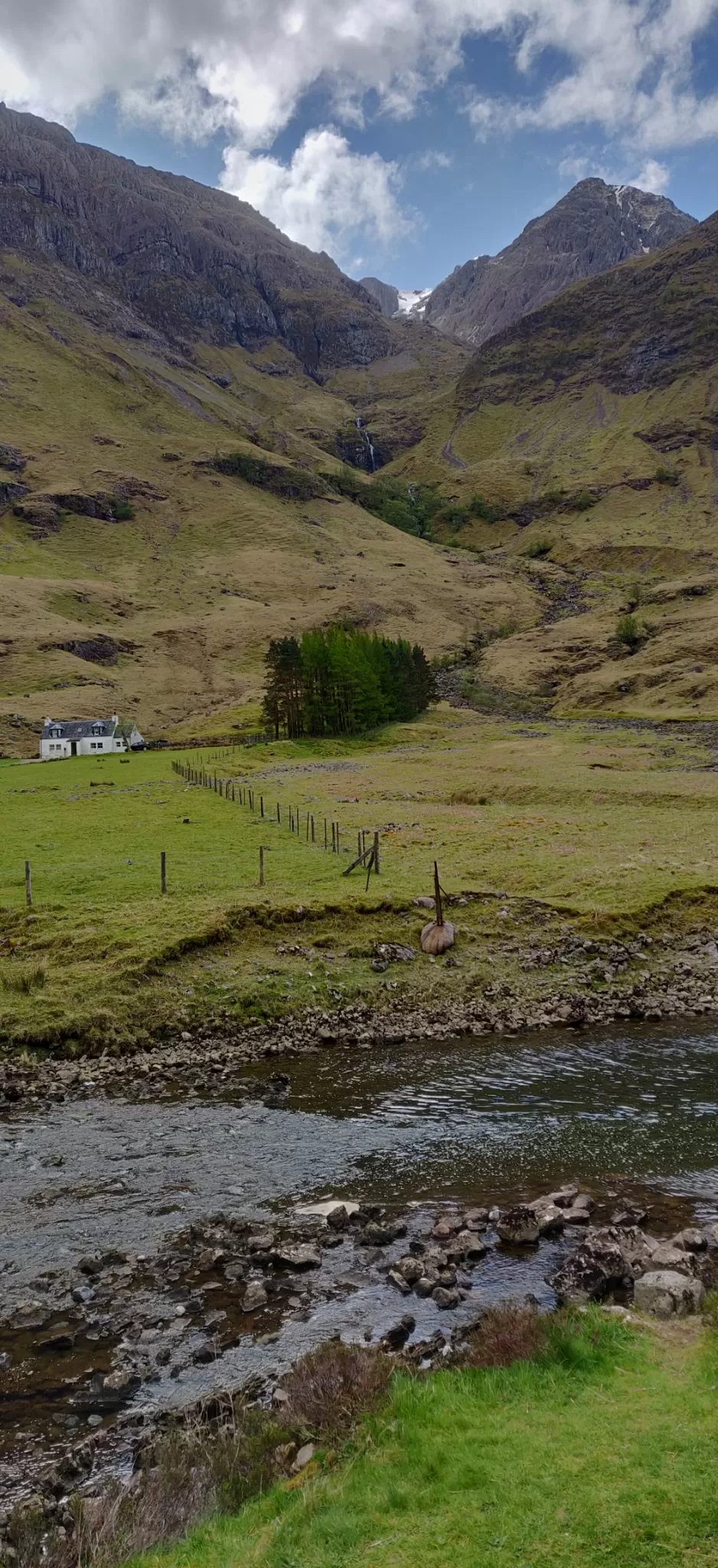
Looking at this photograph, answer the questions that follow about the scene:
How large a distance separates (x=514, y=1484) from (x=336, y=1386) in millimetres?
3401

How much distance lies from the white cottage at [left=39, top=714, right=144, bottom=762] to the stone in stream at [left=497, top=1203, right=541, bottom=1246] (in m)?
120

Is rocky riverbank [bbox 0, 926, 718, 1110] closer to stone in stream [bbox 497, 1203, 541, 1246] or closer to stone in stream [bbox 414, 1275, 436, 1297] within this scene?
stone in stream [bbox 497, 1203, 541, 1246]

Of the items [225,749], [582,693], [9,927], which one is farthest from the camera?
[582,693]

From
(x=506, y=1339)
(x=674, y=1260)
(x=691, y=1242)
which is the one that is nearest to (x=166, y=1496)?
(x=506, y=1339)

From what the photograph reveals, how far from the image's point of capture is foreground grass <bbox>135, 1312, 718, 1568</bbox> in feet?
25.4

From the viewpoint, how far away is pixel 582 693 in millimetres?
160875

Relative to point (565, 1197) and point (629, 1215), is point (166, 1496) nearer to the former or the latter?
point (565, 1197)

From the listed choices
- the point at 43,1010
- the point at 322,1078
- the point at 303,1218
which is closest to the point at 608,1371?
the point at 303,1218

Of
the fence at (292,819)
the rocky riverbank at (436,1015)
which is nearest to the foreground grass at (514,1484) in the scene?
the rocky riverbank at (436,1015)

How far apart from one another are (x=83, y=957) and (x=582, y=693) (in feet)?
475

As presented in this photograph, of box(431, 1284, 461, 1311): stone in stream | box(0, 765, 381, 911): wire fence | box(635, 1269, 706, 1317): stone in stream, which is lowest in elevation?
box(431, 1284, 461, 1311): stone in stream

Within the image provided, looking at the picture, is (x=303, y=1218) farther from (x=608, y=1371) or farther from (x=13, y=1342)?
(x=608, y=1371)

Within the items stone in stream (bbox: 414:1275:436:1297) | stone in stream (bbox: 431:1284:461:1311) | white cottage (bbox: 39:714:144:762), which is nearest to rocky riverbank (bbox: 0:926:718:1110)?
stone in stream (bbox: 414:1275:436:1297)

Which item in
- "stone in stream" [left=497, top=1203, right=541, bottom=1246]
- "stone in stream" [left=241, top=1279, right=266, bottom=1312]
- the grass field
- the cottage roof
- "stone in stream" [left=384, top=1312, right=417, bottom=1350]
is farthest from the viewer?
the cottage roof
